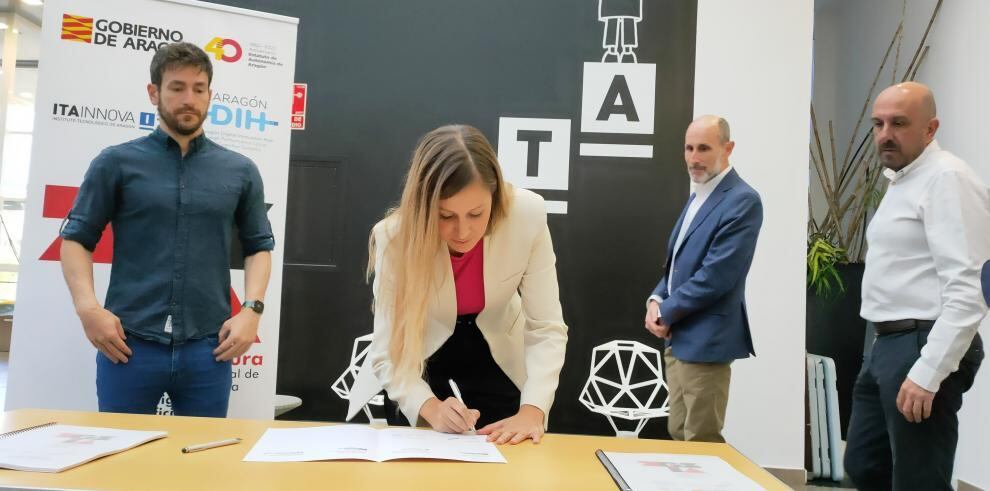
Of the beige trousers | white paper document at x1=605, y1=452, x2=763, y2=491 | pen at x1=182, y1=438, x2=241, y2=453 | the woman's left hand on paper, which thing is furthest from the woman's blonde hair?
the beige trousers

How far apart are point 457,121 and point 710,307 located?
6.15 ft

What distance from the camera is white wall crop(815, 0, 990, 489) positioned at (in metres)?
3.37

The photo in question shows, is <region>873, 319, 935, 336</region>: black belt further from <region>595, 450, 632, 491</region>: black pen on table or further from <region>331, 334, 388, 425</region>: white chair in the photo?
<region>331, 334, 388, 425</region>: white chair

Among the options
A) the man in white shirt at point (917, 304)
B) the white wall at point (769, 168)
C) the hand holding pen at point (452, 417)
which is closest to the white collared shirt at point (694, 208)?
the man in white shirt at point (917, 304)

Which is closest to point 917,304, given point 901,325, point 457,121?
point 901,325

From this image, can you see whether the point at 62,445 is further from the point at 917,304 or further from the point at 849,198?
the point at 849,198

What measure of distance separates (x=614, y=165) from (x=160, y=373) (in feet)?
8.21

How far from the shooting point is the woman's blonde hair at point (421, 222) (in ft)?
4.96

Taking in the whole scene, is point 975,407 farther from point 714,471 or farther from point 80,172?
point 80,172

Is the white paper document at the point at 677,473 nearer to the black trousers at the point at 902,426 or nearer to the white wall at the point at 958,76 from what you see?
the black trousers at the point at 902,426

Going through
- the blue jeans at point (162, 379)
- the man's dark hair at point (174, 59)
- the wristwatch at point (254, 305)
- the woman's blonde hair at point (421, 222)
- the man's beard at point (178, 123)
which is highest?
the man's dark hair at point (174, 59)

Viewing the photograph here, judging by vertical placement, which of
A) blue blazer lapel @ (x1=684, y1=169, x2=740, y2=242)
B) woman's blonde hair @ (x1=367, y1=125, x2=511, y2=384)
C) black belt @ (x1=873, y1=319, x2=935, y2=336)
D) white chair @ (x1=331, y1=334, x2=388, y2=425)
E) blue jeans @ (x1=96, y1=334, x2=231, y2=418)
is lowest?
white chair @ (x1=331, y1=334, x2=388, y2=425)

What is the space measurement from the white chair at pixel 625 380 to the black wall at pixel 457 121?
0.06m

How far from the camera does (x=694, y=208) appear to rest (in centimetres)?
284
